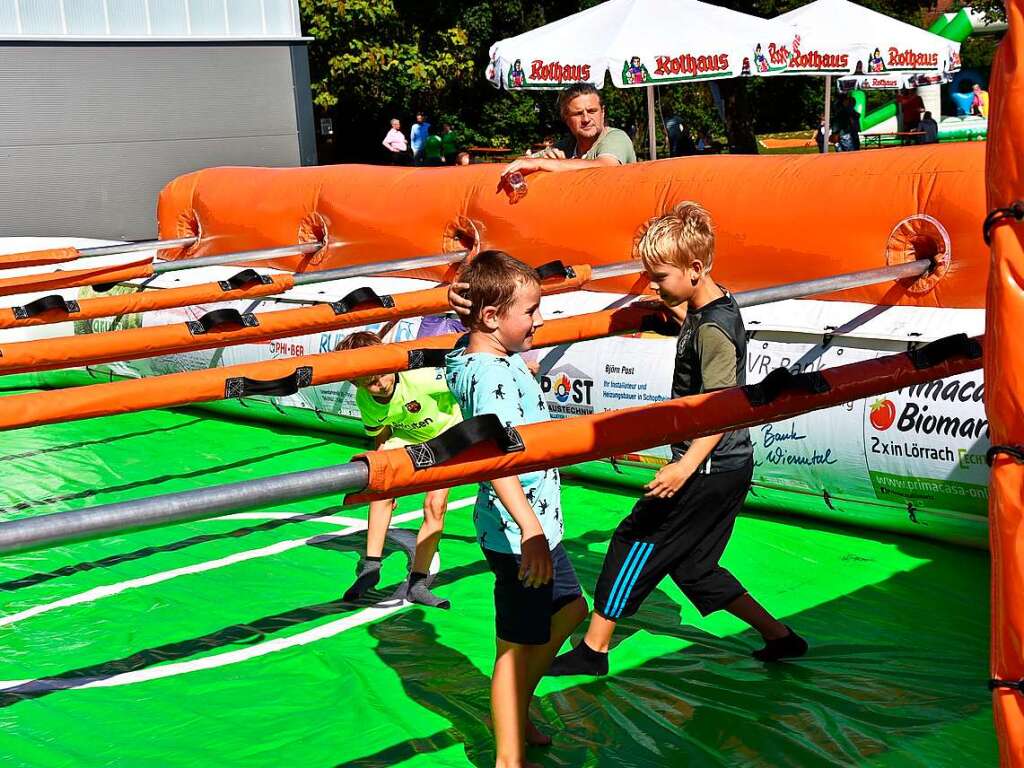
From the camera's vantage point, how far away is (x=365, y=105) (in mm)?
28594

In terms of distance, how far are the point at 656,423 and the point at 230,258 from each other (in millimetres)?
5458

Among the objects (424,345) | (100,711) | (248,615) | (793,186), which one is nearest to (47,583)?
(248,615)

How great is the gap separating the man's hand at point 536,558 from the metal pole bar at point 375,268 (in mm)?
3788

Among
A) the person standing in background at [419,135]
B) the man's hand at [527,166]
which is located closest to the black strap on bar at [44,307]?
the man's hand at [527,166]

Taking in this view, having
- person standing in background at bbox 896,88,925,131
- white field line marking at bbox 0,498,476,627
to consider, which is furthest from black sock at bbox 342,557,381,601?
person standing in background at bbox 896,88,925,131

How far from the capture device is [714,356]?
373 centimetres

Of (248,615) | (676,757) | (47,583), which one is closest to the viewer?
(676,757)

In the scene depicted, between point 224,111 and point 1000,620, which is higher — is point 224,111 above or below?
above

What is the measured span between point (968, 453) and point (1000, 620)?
320cm

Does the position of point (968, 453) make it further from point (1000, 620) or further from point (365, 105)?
point (365, 105)

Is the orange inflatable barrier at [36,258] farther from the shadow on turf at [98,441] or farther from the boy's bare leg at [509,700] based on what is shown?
the boy's bare leg at [509,700]

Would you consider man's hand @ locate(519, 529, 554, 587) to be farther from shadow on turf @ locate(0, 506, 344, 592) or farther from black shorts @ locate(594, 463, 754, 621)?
shadow on turf @ locate(0, 506, 344, 592)

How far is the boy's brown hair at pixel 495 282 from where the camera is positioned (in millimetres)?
3291

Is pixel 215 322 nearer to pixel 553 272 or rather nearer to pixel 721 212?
pixel 553 272
